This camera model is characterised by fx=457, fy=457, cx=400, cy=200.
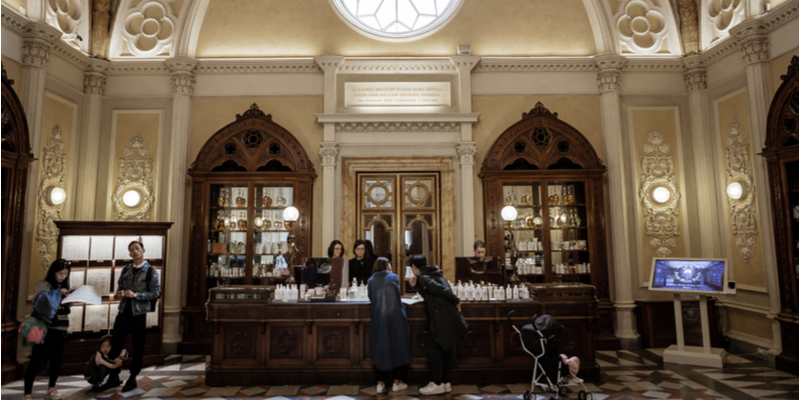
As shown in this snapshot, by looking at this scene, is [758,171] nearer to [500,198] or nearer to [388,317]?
[500,198]

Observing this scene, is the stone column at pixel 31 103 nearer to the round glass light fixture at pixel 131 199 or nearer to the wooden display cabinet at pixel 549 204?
the round glass light fixture at pixel 131 199

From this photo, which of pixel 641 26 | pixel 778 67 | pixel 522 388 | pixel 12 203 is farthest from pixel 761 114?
pixel 12 203

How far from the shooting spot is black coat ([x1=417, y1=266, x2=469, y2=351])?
15.8 ft

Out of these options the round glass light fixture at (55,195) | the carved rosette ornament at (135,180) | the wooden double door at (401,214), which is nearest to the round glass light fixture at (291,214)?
the wooden double door at (401,214)

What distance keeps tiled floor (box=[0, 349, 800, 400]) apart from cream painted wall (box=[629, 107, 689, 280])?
214 centimetres

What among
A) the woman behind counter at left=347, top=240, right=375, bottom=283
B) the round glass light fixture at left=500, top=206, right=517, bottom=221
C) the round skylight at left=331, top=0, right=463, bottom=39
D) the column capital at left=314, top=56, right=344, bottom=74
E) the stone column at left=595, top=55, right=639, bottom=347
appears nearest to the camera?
the woman behind counter at left=347, top=240, right=375, bottom=283

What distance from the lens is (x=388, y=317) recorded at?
4.94 meters

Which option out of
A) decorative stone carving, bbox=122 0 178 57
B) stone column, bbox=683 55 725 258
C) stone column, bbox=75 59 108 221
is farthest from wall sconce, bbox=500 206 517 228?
stone column, bbox=75 59 108 221

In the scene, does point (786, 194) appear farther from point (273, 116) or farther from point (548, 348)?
point (273, 116)

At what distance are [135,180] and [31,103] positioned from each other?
181 cm

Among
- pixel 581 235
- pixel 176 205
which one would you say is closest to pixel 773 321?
pixel 581 235

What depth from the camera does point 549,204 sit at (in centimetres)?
771

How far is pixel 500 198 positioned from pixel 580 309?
2.66 m

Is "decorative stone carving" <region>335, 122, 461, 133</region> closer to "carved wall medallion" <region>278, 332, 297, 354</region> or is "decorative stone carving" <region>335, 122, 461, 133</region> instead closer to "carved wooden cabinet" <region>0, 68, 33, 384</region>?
"carved wall medallion" <region>278, 332, 297, 354</region>
